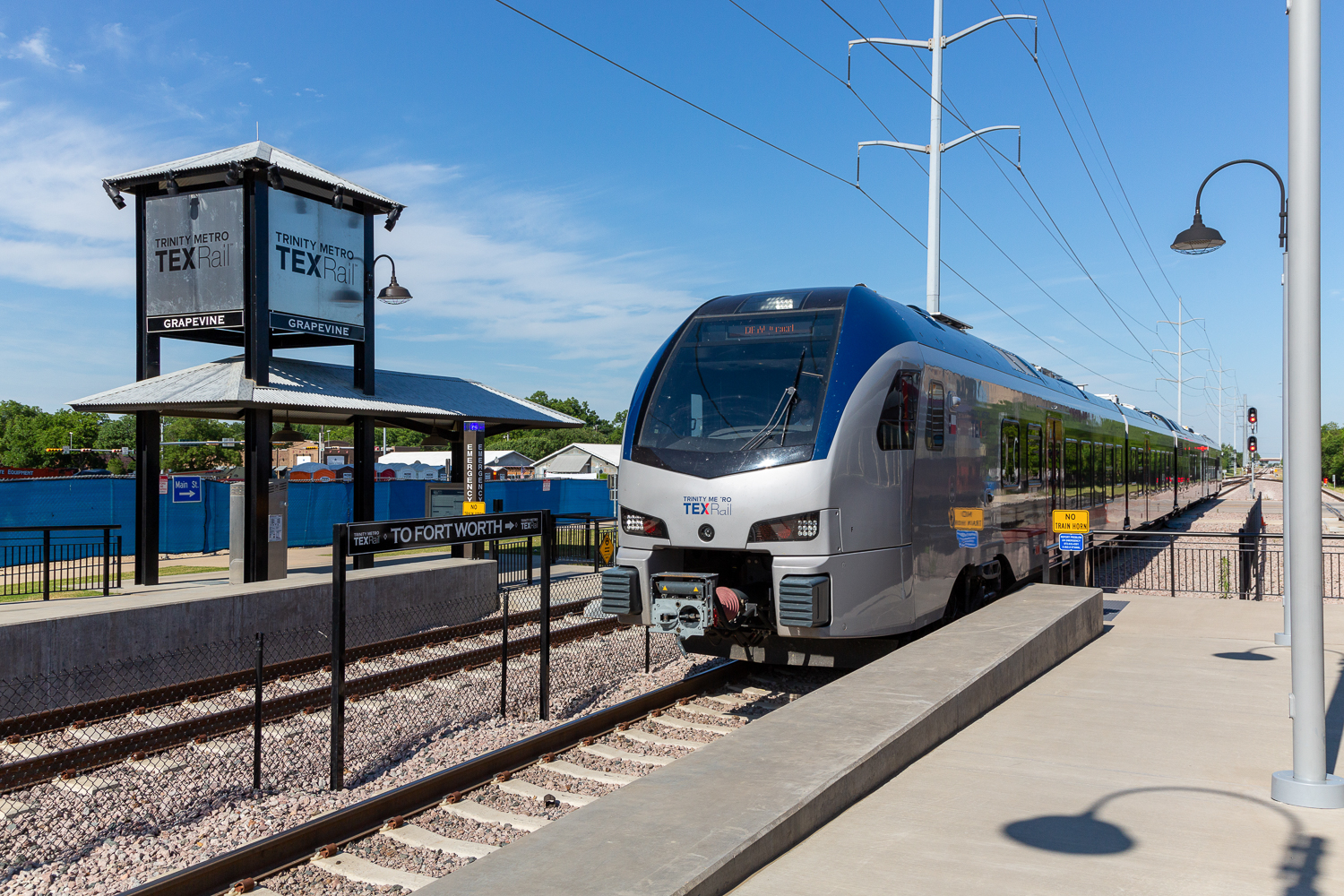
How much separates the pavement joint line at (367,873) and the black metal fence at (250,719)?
85 centimetres

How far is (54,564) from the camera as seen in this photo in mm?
22766

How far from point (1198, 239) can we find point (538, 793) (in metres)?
10.3

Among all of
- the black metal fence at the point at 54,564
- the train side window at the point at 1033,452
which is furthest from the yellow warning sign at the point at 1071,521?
the black metal fence at the point at 54,564

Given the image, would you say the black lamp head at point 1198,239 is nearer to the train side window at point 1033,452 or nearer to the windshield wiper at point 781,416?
the train side window at point 1033,452

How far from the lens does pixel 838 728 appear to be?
571cm

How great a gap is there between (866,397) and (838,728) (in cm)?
334

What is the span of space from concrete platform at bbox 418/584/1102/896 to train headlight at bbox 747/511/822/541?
113cm

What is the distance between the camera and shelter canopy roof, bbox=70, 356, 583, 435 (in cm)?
1678

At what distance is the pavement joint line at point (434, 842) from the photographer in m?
5.77

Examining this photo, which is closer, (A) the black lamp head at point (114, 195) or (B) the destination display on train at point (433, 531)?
(B) the destination display on train at point (433, 531)

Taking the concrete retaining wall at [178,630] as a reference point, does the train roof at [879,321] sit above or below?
above

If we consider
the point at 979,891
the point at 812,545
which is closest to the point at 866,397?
the point at 812,545

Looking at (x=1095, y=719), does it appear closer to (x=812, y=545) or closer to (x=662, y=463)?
(x=812, y=545)

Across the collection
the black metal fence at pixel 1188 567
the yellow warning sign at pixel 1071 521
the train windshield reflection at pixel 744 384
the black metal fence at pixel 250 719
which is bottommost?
the black metal fence at pixel 250 719
